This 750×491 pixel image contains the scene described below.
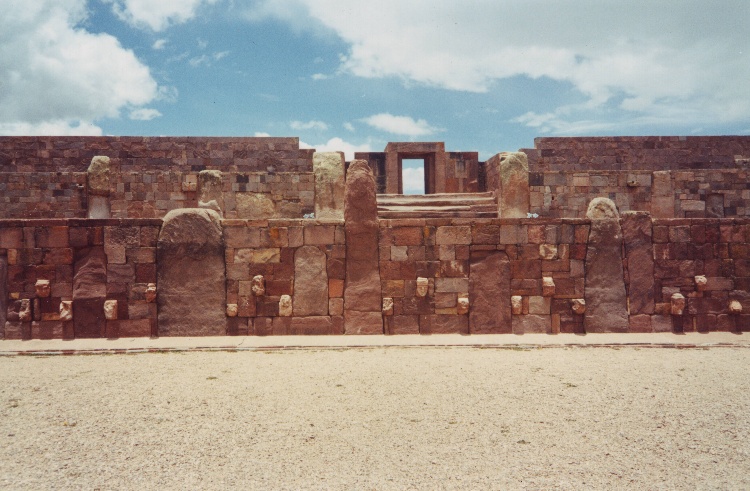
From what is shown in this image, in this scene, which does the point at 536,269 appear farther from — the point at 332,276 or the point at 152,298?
the point at 152,298

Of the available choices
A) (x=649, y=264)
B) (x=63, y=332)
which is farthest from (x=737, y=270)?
(x=63, y=332)

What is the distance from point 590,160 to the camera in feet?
48.2

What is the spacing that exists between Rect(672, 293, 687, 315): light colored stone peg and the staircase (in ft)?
15.1

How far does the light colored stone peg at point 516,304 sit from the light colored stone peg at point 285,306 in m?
3.17

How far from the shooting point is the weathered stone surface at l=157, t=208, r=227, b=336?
21.4ft

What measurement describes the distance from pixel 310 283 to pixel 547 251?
3454mm

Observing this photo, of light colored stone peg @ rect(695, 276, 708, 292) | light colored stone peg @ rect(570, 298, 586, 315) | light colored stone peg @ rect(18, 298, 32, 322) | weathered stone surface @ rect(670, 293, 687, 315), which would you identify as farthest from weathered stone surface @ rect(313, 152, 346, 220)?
light colored stone peg @ rect(695, 276, 708, 292)

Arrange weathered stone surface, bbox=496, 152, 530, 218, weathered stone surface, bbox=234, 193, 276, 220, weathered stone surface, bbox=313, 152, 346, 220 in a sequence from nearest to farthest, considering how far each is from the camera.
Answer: weathered stone surface, bbox=313, 152, 346, 220, weathered stone surface, bbox=496, 152, 530, 218, weathered stone surface, bbox=234, 193, 276, 220

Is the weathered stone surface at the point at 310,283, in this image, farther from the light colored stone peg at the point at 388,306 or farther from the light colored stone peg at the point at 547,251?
the light colored stone peg at the point at 547,251

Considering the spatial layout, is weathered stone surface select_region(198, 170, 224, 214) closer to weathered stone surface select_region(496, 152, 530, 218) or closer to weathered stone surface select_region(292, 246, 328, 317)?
weathered stone surface select_region(292, 246, 328, 317)

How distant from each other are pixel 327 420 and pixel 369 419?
0.35m

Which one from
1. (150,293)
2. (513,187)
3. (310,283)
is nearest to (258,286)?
(310,283)

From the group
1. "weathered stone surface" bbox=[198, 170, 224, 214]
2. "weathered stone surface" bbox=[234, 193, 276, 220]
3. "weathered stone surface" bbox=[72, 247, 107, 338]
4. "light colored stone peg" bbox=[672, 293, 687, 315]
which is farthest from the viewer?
"weathered stone surface" bbox=[234, 193, 276, 220]

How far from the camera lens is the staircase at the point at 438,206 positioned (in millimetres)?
10633
